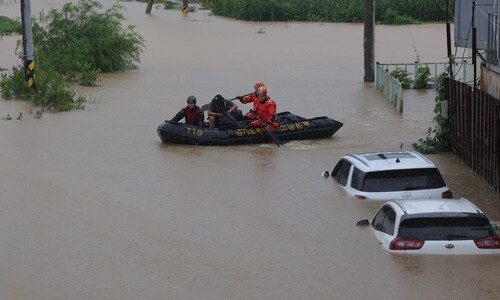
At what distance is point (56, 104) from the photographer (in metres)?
30.2

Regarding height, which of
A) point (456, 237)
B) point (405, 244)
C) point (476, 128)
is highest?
point (476, 128)

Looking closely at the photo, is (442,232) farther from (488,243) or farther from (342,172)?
(342,172)

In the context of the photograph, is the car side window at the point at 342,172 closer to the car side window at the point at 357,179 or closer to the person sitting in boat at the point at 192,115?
the car side window at the point at 357,179

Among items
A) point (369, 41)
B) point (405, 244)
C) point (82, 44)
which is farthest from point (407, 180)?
point (82, 44)

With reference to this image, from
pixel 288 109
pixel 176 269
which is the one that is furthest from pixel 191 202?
pixel 288 109

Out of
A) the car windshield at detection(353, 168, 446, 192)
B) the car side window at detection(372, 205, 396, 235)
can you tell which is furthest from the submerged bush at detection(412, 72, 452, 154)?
the car side window at detection(372, 205, 396, 235)

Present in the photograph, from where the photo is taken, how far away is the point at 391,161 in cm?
1734

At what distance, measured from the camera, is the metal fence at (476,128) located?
18.9 m

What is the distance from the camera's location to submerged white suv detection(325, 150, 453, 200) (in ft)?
55.6

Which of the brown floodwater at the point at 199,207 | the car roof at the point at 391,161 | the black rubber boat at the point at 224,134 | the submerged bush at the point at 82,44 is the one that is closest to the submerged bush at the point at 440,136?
the brown floodwater at the point at 199,207

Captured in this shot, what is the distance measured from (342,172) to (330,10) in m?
42.5

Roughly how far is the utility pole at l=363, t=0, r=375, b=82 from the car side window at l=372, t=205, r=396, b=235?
21192 mm

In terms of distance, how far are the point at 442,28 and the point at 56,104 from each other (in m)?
28.6

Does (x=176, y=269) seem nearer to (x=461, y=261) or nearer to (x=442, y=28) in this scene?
(x=461, y=261)
